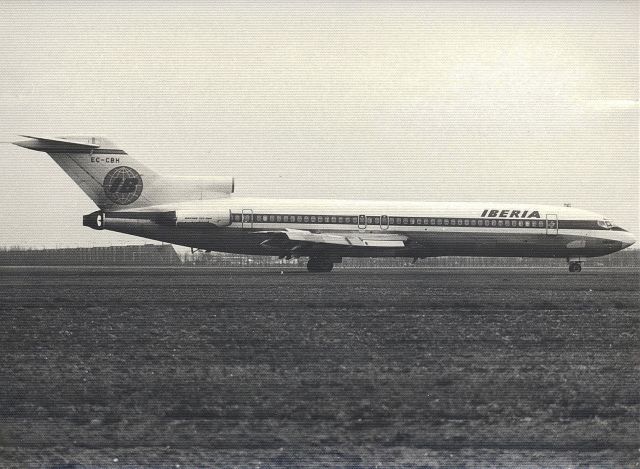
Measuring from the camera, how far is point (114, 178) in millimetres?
27078

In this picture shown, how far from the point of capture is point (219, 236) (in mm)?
27312

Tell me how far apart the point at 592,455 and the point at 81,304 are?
10.1 meters

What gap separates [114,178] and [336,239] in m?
8.39

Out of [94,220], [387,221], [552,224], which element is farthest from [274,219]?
[552,224]

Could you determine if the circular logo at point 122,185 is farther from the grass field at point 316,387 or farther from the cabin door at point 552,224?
the cabin door at point 552,224

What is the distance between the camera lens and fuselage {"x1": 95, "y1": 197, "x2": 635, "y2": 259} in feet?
89.4

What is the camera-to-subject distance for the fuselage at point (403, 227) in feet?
89.4

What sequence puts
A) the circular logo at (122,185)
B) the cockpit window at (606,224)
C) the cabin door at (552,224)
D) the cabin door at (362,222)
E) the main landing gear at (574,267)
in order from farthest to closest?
the cockpit window at (606,224) → the main landing gear at (574,267) → the cabin door at (552,224) → the cabin door at (362,222) → the circular logo at (122,185)

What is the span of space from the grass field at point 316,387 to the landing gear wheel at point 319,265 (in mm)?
14479

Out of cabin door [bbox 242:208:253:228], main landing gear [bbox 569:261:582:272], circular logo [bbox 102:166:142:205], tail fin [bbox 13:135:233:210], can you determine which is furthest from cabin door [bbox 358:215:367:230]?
main landing gear [bbox 569:261:582:272]

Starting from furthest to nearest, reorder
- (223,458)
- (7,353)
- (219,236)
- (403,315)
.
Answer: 1. (219,236)
2. (403,315)
3. (7,353)
4. (223,458)

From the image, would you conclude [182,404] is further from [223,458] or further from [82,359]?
[82,359]

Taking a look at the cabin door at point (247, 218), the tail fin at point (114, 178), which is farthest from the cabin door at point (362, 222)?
the tail fin at point (114, 178)

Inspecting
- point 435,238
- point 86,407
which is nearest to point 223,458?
point 86,407
